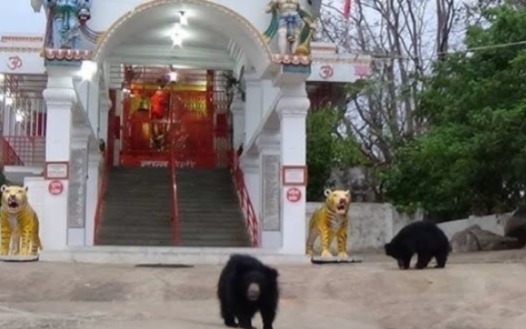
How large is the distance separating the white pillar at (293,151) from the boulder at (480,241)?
508 centimetres

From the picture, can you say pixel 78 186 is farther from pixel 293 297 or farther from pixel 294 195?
pixel 293 297

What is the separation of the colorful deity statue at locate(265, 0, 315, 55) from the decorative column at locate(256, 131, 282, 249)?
9.95ft

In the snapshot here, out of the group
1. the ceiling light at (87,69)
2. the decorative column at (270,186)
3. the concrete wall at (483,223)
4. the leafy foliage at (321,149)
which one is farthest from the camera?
the leafy foliage at (321,149)

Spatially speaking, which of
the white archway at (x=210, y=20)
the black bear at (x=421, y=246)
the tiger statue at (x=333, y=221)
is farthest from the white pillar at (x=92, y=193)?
the black bear at (x=421, y=246)

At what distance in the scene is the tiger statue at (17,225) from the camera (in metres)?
15.8

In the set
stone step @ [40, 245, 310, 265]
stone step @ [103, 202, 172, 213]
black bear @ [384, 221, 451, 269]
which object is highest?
stone step @ [103, 202, 172, 213]

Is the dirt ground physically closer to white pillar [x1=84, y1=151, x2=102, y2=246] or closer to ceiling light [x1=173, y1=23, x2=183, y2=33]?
white pillar [x1=84, y1=151, x2=102, y2=246]

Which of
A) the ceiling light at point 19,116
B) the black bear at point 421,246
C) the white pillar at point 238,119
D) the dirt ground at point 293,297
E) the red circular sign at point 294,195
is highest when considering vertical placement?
the ceiling light at point 19,116

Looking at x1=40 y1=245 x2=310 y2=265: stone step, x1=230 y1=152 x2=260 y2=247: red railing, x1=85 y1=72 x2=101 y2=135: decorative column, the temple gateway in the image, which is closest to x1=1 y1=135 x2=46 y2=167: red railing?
the temple gateway

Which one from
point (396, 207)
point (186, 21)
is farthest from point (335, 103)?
point (186, 21)

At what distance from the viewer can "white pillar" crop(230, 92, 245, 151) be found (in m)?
23.5

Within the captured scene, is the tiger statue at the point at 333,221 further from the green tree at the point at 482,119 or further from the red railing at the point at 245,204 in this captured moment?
the red railing at the point at 245,204

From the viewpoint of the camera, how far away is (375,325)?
34.1ft

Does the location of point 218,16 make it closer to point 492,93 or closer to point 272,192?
point 272,192
